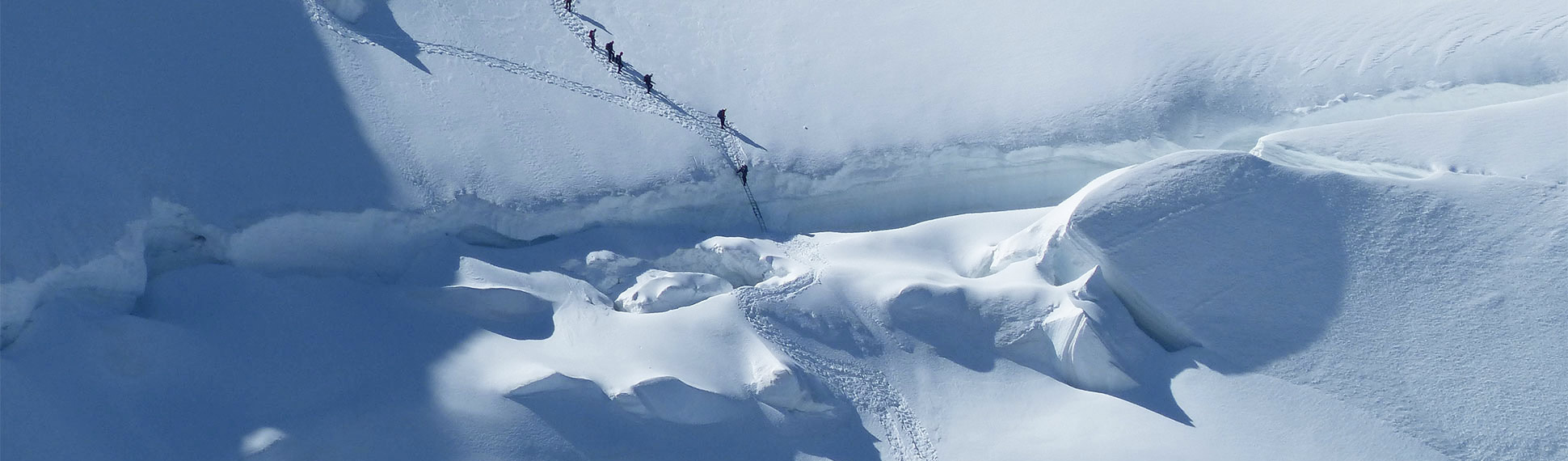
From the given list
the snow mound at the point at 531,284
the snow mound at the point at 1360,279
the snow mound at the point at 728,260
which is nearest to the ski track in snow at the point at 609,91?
the snow mound at the point at 728,260

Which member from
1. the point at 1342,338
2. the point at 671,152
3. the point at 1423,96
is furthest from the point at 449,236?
the point at 1423,96

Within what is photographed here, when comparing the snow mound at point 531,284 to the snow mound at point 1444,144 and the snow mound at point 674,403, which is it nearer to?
the snow mound at point 674,403

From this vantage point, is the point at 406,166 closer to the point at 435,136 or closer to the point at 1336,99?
the point at 435,136

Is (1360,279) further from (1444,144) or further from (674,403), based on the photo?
(674,403)

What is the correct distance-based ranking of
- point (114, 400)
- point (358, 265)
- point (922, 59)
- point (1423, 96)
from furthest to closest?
point (922, 59) → point (1423, 96) → point (358, 265) → point (114, 400)

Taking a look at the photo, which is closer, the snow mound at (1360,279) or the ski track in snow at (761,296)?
the snow mound at (1360,279)

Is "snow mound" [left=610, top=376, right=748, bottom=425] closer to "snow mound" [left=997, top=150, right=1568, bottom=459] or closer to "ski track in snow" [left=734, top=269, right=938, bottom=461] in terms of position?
"ski track in snow" [left=734, top=269, right=938, bottom=461]
